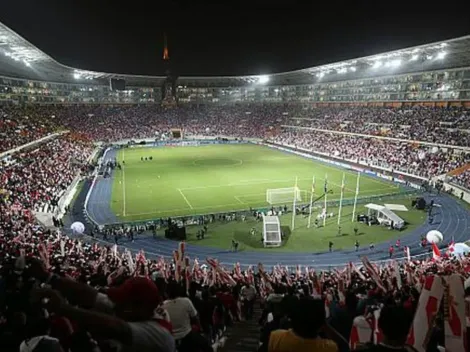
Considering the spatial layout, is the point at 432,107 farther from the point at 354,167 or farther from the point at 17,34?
the point at 17,34

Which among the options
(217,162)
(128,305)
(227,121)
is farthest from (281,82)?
(128,305)

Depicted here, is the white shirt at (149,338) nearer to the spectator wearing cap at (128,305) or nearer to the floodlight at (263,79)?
the spectator wearing cap at (128,305)

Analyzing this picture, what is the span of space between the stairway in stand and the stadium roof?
51931 mm

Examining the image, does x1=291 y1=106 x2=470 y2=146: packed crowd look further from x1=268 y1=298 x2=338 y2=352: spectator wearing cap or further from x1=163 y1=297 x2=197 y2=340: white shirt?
x1=268 y1=298 x2=338 y2=352: spectator wearing cap

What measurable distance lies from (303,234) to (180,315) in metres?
25.9

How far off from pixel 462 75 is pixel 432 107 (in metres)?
6.72

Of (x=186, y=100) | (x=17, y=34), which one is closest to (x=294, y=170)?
(x=17, y=34)

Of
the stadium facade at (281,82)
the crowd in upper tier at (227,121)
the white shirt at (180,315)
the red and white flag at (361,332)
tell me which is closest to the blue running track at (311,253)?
the crowd in upper tier at (227,121)

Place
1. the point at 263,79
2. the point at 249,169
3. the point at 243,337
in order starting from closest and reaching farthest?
the point at 243,337, the point at 249,169, the point at 263,79

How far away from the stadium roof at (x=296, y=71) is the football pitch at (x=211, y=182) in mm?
23200

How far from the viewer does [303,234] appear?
30484 millimetres

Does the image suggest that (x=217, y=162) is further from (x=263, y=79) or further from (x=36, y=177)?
(x=263, y=79)

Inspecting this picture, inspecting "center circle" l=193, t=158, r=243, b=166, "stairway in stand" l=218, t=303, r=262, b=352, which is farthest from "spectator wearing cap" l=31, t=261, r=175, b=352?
"center circle" l=193, t=158, r=243, b=166

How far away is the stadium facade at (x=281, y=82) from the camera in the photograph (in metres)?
60.6
